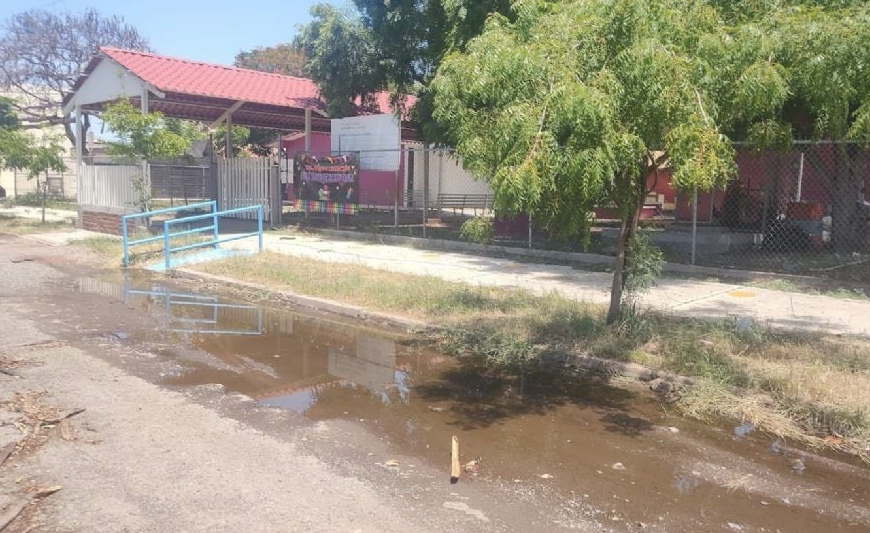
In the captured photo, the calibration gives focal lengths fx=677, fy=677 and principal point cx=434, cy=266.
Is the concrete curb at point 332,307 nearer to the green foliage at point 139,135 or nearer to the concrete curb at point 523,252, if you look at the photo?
the concrete curb at point 523,252

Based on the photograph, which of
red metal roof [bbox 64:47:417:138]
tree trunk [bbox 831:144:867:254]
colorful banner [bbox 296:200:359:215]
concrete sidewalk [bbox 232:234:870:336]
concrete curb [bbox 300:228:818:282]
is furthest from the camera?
red metal roof [bbox 64:47:417:138]

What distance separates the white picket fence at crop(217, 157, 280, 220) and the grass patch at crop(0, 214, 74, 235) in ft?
15.9

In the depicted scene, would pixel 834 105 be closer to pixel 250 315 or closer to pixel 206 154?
pixel 250 315

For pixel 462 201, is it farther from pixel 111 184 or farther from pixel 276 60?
pixel 276 60

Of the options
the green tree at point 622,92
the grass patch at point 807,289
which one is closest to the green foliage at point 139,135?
the green tree at point 622,92

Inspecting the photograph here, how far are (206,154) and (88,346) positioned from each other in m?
23.3

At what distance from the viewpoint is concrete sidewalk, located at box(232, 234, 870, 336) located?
28.0ft

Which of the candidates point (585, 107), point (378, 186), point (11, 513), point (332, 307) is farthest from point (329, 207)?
point (11, 513)

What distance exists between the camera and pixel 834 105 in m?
7.35

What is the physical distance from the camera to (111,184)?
19.8m

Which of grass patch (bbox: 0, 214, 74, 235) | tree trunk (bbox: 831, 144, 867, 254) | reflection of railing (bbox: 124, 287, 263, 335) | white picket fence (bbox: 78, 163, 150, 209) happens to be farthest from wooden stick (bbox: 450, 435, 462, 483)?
grass patch (bbox: 0, 214, 74, 235)

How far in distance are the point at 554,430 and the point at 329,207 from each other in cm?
1411

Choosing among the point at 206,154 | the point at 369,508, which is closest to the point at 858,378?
the point at 369,508

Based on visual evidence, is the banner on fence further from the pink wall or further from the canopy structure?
the canopy structure
